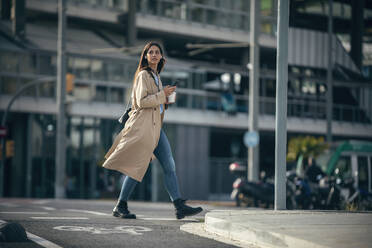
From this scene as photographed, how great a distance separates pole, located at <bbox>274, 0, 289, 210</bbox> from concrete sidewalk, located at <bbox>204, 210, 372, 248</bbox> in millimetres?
490

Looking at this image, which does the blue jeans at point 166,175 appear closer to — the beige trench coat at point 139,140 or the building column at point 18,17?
the beige trench coat at point 139,140

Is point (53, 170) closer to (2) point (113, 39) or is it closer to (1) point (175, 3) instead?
(2) point (113, 39)

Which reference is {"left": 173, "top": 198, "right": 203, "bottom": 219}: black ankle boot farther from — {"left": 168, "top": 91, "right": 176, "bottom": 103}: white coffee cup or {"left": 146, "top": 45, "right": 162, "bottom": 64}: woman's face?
{"left": 146, "top": 45, "right": 162, "bottom": 64}: woman's face

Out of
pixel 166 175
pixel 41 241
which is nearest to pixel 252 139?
pixel 166 175

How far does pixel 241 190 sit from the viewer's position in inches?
878

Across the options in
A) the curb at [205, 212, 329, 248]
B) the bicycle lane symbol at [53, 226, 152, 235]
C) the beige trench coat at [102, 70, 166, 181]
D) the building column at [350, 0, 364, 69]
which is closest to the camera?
the curb at [205, 212, 329, 248]

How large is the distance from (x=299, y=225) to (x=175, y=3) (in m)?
31.0

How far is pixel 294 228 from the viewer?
22.5 feet

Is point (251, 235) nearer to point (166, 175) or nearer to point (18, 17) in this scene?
point (166, 175)

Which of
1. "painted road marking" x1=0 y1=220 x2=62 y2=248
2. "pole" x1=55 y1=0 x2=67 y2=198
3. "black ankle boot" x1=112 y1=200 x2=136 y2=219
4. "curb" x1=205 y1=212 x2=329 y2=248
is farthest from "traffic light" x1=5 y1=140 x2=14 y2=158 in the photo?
"painted road marking" x1=0 y1=220 x2=62 y2=248

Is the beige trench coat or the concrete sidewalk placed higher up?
the beige trench coat

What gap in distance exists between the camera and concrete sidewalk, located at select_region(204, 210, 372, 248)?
6.05 meters

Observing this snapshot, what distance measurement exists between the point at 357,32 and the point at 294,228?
3753 centimetres

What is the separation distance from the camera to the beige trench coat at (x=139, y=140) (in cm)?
832
